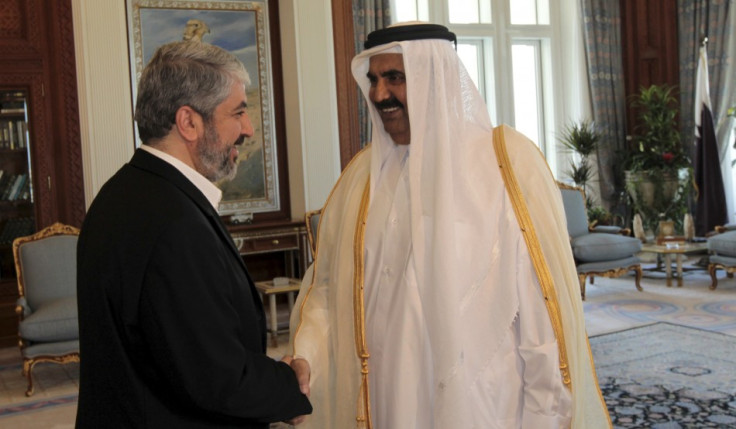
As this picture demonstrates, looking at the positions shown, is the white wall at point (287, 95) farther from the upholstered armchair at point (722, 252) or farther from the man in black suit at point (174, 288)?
the man in black suit at point (174, 288)

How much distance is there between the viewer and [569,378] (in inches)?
77.2

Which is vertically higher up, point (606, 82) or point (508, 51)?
point (508, 51)

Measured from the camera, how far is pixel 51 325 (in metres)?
5.36

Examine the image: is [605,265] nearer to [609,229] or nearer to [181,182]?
[609,229]

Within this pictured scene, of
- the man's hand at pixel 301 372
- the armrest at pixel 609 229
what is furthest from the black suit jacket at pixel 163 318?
the armrest at pixel 609 229

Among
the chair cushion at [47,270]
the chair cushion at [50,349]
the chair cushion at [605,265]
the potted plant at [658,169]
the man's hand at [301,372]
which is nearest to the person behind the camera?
the man's hand at [301,372]

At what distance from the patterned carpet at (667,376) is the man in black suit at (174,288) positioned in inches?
119

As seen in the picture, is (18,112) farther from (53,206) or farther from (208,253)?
(208,253)

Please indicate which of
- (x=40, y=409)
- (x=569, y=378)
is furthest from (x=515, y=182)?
(x=40, y=409)

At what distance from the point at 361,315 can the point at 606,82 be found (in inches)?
327

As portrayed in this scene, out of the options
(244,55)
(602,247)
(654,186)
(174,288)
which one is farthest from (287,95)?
(174,288)

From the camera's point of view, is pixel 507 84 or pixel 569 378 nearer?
pixel 569 378

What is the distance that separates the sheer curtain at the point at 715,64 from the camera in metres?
9.20

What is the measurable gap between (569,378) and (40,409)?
388 centimetres
